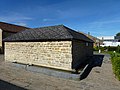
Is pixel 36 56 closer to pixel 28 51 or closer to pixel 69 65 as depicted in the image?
pixel 28 51

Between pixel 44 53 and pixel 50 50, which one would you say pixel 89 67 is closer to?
pixel 50 50

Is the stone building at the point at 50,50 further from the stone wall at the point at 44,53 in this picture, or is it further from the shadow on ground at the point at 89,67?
the shadow on ground at the point at 89,67

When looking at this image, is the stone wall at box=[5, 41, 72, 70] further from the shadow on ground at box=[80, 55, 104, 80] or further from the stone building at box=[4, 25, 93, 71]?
the shadow on ground at box=[80, 55, 104, 80]

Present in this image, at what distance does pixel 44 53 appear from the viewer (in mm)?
12805

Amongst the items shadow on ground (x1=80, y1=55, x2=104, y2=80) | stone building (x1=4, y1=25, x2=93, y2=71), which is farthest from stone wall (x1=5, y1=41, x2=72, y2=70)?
shadow on ground (x1=80, y1=55, x2=104, y2=80)

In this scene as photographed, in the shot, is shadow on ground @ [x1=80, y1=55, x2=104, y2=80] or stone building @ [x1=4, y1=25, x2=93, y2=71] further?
stone building @ [x1=4, y1=25, x2=93, y2=71]

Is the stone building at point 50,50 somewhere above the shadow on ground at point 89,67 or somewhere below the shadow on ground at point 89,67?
above

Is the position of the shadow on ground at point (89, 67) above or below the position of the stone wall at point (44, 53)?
below

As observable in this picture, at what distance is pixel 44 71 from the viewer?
10.6 m

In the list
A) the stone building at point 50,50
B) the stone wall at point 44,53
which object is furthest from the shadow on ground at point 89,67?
the stone wall at point 44,53

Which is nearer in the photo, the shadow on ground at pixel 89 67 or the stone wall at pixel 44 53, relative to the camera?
the shadow on ground at pixel 89 67

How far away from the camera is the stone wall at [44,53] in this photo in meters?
11.4

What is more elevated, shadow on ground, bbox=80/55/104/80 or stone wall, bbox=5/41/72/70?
stone wall, bbox=5/41/72/70

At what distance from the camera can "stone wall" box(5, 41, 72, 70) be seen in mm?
11377
